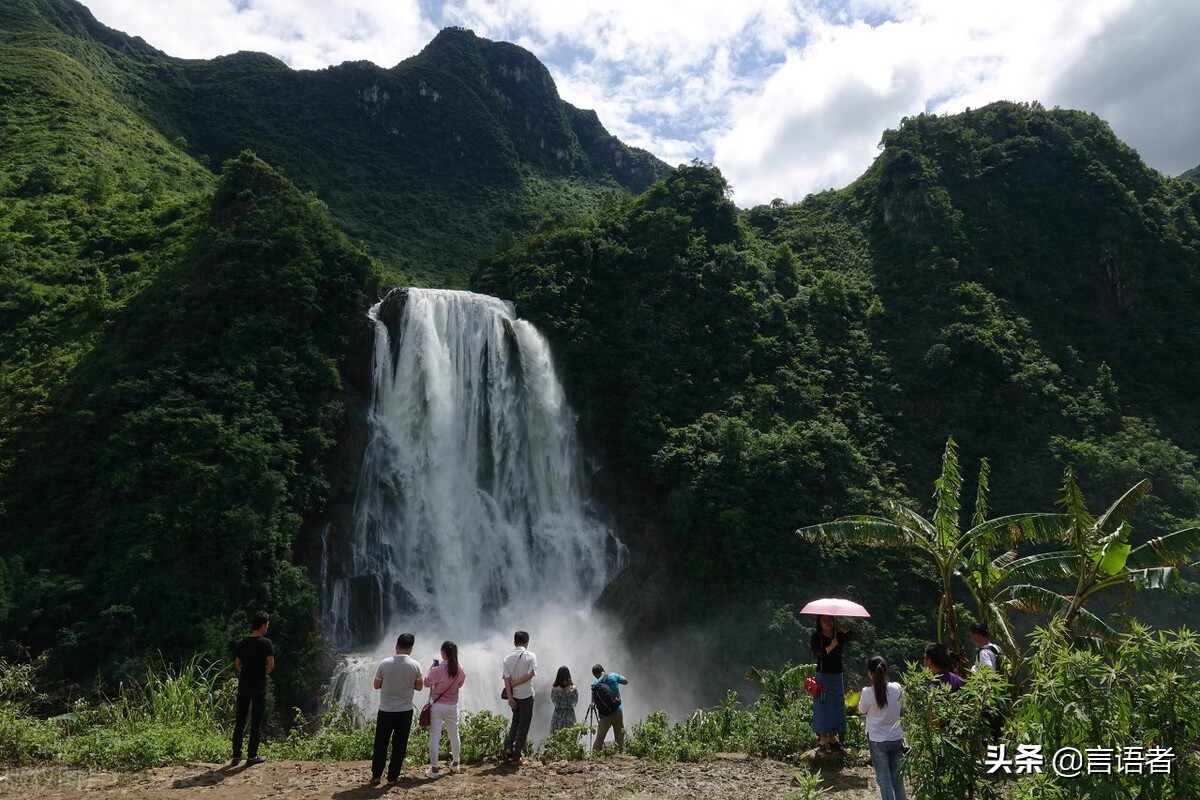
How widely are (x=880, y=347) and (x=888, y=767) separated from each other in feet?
91.4

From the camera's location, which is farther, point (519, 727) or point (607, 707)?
point (607, 707)

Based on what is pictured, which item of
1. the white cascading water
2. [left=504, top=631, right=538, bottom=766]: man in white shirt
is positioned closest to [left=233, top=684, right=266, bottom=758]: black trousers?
[left=504, top=631, right=538, bottom=766]: man in white shirt

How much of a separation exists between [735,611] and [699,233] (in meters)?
20.0

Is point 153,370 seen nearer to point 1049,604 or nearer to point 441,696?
point 441,696

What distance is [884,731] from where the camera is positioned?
5699mm

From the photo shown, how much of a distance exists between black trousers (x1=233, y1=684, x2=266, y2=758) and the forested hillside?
592 inches

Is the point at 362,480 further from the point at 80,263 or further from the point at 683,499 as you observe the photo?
the point at 80,263

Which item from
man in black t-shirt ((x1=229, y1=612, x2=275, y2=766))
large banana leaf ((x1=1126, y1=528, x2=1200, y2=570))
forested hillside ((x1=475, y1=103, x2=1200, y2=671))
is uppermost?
forested hillside ((x1=475, y1=103, x2=1200, y2=671))

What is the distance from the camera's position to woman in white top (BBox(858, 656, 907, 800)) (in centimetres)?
564

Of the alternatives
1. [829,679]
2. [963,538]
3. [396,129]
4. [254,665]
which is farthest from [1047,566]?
[396,129]

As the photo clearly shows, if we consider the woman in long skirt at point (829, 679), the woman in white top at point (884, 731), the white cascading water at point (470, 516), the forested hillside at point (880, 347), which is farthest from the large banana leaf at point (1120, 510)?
the white cascading water at point (470, 516)

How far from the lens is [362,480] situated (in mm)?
21047

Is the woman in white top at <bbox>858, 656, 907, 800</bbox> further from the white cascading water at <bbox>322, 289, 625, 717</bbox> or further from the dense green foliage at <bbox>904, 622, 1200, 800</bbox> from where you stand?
the white cascading water at <bbox>322, 289, 625, 717</bbox>

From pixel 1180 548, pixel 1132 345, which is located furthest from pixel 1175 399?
pixel 1180 548
